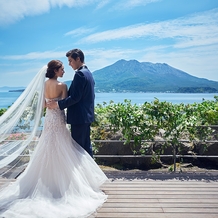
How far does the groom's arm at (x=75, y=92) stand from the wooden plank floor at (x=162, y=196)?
121 cm

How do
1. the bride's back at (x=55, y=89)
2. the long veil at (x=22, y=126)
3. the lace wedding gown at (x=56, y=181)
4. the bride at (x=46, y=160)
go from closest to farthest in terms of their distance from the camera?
the lace wedding gown at (x=56, y=181), the bride at (x=46, y=160), the bride's back at (x=55, y=89), the long veil at (x=22, y=126)

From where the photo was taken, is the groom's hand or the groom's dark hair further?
the groom's dark hair

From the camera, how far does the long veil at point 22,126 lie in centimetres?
327

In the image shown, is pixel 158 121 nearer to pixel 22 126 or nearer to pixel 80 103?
pixel 80 103

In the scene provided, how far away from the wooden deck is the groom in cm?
83

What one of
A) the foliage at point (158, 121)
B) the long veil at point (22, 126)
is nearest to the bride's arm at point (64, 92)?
the long veil at point (22, 126)

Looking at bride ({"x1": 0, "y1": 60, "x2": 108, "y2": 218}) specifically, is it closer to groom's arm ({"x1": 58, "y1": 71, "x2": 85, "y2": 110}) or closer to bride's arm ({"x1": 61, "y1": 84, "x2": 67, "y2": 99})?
bride's arm ({"x1": 61, "y1": 84, "x2": 67, "y2": 99})

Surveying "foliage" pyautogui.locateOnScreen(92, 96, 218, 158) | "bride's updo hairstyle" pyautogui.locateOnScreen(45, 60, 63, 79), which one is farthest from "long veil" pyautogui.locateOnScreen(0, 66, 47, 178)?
"foliage" pyautogui.locateOnScreen(92, 96, 218, 158)

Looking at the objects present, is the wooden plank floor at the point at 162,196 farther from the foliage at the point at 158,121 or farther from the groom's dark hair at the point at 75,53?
the groom's dark hair at the point at 75,53

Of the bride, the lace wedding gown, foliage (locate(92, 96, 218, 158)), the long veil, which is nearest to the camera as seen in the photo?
the lace wedding gown

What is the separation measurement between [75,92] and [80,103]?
0.20 m

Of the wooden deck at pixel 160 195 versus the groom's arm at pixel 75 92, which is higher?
the groom's arm at pixel 75 92

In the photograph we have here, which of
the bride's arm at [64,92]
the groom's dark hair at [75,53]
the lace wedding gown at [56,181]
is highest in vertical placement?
the groom's dark hair at [75,53]

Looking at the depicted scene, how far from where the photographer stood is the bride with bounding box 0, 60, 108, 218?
9.36ft
